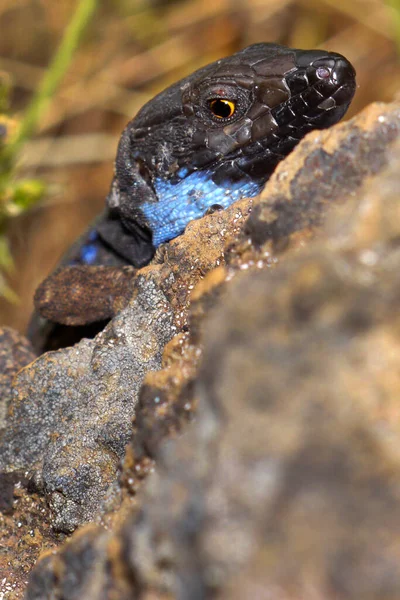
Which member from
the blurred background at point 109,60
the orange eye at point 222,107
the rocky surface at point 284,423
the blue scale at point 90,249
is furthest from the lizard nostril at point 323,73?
the blurred background at point 109,60

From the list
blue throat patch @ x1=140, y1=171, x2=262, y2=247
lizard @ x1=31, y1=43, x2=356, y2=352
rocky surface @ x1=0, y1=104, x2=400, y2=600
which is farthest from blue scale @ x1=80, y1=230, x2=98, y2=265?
rocky surface @ x1=0, y1=104, x2=400, y2=600

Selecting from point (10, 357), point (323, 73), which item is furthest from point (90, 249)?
point (323, 73)

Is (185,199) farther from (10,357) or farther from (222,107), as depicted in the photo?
(10,357)

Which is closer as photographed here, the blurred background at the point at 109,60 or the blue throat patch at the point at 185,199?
the blue throat patch at the point at 185,199

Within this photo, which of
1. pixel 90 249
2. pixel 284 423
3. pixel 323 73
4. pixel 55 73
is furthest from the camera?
pixel 55 73

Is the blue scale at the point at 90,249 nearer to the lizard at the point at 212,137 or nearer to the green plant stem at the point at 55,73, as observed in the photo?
the lizard at the point at 212,137

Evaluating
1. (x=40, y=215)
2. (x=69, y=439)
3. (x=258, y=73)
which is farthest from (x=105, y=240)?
(x=40, y=215)

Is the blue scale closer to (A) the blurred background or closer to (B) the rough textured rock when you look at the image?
(B) the rough textured rock

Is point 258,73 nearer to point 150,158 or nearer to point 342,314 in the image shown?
point 150,158
